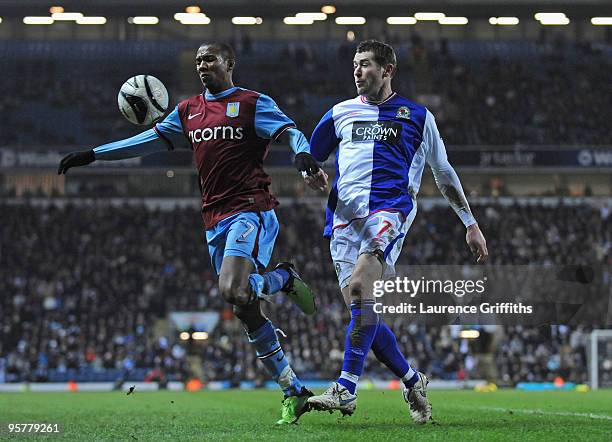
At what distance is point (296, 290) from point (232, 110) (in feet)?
4.15

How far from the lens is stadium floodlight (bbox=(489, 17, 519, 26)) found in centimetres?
3712

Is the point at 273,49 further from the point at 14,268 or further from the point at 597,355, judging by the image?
the point at 597,355

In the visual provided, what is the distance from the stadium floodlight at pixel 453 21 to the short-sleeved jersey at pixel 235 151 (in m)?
31.2

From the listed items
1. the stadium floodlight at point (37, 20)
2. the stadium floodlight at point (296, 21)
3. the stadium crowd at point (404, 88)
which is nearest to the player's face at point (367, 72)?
the stadium crowd at point (404, 88)

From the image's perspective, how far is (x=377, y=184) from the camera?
22.2ft

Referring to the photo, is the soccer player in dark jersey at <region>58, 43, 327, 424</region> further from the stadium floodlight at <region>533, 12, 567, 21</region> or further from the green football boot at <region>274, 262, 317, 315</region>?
the stadium floodlight at <region>533, 12, 567, 21</region>

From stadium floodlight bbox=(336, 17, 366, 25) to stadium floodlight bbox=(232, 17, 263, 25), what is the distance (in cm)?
284

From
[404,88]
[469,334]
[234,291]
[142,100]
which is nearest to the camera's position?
[234,291]

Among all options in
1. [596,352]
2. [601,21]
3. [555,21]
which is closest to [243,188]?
[596,352]

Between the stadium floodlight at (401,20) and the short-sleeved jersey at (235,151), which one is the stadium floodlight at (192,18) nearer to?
the stadium floodlight at (401,20)

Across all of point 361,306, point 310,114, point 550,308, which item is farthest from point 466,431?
point 310,114

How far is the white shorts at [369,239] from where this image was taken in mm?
6594

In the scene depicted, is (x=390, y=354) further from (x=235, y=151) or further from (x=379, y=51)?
(x=379, y=51)

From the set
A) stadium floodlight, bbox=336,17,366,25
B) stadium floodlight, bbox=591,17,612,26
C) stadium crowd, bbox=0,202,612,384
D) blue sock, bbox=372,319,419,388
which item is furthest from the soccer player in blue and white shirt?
stadium floodlight, bbox=591,17,612,26
